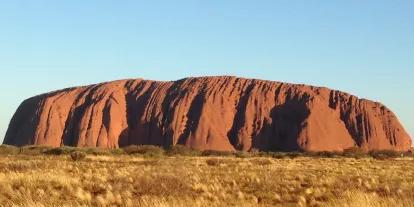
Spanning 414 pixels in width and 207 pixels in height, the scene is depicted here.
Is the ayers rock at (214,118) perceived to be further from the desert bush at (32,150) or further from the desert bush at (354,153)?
the desert bush at (32,150)

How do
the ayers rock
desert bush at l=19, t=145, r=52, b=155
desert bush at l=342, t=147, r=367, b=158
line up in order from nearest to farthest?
1. desert bush at l=19, t=145, r=52, b=155
2. desert bush at l=342, t=147, r=367, b=158
3. the ayers rock

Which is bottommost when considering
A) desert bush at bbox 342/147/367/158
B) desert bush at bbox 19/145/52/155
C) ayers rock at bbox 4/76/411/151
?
desert bush at bbox 19/145/52/155

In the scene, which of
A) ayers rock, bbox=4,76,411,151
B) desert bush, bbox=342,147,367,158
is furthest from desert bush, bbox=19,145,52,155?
desert bush, bbox=342,147,367,158

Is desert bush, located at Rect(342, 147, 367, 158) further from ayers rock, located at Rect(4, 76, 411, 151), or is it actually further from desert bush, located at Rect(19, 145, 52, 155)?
desert bush, located at Rect(19, 145, 52, 155)

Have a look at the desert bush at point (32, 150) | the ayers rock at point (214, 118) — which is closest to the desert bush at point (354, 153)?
the ayers rock at point (214, 118)

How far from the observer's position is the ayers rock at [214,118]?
3693 inches

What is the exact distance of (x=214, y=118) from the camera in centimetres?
9581

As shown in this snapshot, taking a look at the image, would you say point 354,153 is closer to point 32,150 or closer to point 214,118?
point 214,118

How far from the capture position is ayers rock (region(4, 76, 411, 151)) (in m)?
93.8

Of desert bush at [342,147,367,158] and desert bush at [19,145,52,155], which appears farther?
desert bush at [342,147,367,158]

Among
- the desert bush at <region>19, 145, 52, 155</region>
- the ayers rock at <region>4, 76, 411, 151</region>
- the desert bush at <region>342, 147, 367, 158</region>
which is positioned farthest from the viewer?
the ayers rock at <region>4, 76, 411, 151</region>

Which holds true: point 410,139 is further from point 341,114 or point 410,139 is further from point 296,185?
point 296,185

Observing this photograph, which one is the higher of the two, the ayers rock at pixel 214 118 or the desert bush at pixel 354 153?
the ayers rock at pixel 214 118

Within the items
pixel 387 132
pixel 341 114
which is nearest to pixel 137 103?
pixel 341 114
